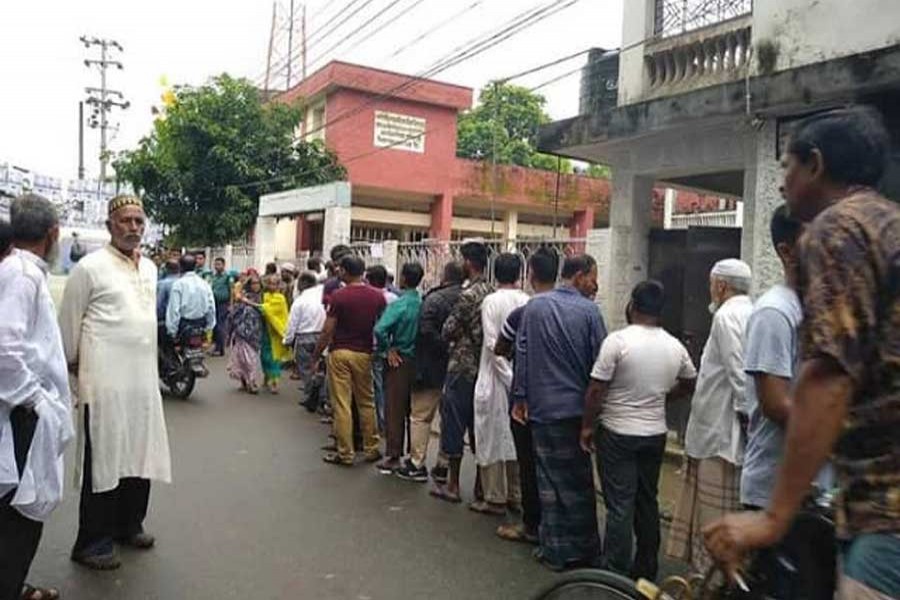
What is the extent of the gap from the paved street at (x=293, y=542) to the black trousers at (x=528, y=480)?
0.75 feet

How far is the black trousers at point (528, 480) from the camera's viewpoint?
16.6 feet

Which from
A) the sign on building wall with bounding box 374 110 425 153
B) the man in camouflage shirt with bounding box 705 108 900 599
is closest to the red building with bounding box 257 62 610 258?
the sign on building wall with bounding box 374 110 425 153

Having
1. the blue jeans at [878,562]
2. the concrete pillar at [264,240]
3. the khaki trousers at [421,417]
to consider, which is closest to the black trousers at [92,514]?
the khaki trousers at [421,417]

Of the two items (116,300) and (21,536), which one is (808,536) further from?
(116,300)

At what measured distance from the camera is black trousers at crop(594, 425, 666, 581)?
4.27 meters

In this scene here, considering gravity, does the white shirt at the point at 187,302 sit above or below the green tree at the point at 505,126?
below

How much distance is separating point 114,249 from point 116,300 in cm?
29

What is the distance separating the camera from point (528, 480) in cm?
507

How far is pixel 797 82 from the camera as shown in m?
5.61

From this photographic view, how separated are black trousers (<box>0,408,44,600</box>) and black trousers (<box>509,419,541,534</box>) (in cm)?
A: 276

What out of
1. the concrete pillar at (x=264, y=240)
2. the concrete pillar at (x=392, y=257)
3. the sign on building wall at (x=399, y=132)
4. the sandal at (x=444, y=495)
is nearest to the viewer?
the sandal at (x=444, y=495)

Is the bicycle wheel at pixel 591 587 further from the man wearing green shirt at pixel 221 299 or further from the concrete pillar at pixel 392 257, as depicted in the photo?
the man wearing green shirt at pixel 221 299

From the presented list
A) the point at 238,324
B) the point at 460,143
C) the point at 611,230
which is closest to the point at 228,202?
the point at 238,324

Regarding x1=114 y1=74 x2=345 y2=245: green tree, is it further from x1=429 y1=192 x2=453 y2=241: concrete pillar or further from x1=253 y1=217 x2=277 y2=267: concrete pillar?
x1=429 y1=192 x2=453 y2=241: concrete pillar
